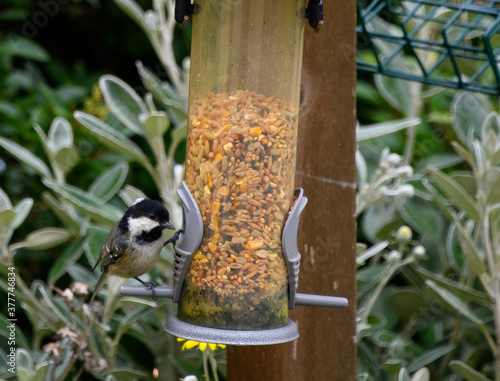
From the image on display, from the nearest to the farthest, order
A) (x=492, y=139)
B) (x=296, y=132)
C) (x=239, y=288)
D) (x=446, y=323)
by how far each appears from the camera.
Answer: (x=239, y=288)
(x=296, y=132)
(x=492, y=139)
(x=446, y=323)

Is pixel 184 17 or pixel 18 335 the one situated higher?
pixel 184 17

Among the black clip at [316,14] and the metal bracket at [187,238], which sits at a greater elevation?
the black clip at [316,14]

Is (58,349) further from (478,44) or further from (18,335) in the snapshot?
(478,44)

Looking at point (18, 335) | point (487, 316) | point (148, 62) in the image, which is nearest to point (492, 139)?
point (487, 316)

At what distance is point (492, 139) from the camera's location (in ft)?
7.79

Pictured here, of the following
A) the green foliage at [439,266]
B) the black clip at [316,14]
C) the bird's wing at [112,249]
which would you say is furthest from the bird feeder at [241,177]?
the green foliage at [439,266]

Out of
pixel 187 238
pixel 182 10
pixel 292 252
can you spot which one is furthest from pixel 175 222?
pixel 182 10

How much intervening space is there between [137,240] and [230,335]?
1.83 feet

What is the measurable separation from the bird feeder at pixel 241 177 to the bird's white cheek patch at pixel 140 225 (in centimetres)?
24

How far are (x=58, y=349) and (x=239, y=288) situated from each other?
596 mm

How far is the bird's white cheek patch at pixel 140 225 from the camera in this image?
2084mm

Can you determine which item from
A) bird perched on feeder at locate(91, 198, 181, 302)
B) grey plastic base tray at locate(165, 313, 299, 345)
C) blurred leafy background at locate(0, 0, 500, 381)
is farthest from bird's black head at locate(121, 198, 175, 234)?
grey plastic base tray at locate(165, 313, 299, 345)

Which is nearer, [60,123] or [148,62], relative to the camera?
[60,123]

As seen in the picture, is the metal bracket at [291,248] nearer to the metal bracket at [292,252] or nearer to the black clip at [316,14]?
the metal bracket at [292,252]
